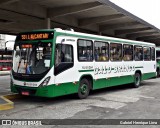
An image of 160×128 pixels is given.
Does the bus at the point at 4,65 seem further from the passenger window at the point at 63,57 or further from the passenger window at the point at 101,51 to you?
the passenger window at the point at 63,57

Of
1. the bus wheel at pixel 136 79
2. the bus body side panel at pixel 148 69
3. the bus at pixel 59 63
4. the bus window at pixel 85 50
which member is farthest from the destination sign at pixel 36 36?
the bus body side panel at pixel 148 69

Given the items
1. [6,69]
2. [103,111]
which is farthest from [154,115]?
[6,69]

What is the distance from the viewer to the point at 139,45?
A: 1588 cm

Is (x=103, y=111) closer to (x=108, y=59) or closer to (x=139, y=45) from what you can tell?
(x=108, y=59)

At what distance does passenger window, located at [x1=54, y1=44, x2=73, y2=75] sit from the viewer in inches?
383

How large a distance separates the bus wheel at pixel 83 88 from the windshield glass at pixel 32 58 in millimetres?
2039

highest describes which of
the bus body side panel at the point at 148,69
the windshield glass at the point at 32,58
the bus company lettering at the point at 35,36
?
the bus company lettering at the point at 35,36

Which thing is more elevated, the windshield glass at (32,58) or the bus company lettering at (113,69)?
the windshield glass at (32,58)

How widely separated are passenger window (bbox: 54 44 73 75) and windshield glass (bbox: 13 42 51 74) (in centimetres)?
32

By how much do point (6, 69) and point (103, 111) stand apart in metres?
30.4

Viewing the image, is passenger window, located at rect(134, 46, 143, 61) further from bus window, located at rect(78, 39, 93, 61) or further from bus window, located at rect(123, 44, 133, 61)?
bus window, located at rect(78, 39, 93, 61)

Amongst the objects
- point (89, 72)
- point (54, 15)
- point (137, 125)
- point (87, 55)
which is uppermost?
point (54, 15)

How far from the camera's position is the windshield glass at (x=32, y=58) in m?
9.67

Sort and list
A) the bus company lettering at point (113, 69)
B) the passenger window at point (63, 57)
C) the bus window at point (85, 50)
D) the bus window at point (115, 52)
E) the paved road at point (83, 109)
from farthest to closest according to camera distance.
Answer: the bus window at point (115, 52) → the bus company lettering at point (113, 69) → the bus window at point (85, 50) → the passenger window at point (63, 57) → the paved road at point (83, 109)
